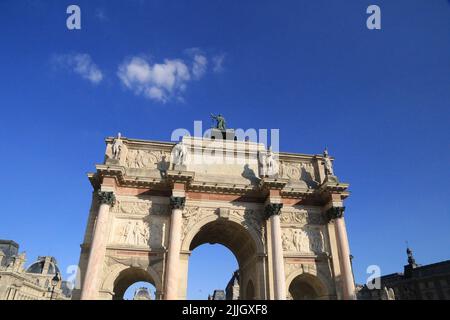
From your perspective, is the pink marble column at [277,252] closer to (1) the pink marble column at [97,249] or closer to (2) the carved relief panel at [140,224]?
(2) the carved relief panel at [140,224]

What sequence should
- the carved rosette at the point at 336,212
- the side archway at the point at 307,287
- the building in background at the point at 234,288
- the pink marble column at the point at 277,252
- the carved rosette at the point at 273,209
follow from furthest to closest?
the building in background at the point at 234,288
the carved rosette at the point at 336,212
the carved rosette at the point at 273,209
the side archway at the point at 307,287
the pink marble column at the point at 277,252

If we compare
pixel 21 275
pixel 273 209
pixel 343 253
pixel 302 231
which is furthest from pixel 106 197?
pixel 21 275

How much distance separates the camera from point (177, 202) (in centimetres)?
1892

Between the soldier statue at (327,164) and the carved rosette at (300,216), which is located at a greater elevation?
the soldier statue at (327,164)

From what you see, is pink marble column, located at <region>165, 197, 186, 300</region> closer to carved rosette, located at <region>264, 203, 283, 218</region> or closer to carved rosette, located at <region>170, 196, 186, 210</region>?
carved rosette, located at <region>170, 196, 186, 210</region>

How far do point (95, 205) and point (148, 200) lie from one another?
10.4 ft

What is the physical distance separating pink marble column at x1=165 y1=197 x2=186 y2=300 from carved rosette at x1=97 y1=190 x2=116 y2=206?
348 centimetres

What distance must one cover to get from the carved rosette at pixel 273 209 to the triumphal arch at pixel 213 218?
6 cm

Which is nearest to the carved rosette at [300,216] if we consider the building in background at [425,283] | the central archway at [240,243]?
the central archway at [240,243]

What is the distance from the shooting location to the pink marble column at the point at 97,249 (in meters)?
16.2
